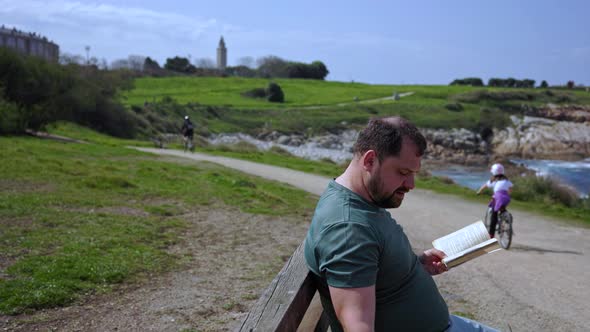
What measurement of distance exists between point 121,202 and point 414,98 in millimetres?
89296

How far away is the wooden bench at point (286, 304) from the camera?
2.44m

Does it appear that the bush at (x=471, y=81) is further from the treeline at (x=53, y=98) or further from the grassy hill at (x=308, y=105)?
the treeline at (x=53, y=98)

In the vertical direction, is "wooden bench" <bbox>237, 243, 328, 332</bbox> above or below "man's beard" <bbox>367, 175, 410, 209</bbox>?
below

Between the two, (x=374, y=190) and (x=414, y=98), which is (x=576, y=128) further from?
(x=374, y=190)

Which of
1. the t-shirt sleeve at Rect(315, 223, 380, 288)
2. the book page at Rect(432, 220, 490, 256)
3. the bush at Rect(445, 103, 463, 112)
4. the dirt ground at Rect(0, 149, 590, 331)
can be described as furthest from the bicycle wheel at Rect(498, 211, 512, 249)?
the bush at Rect(445, 103, 463, 112)

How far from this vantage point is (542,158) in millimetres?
63188

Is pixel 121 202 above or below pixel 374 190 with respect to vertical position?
below

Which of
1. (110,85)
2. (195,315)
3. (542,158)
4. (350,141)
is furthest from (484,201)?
(542,158)

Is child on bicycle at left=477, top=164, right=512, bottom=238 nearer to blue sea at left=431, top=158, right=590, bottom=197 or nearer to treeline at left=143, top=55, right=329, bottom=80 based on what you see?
blue sea at left=431, top=158, right=590, bottom=197

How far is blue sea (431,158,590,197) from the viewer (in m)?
39.4

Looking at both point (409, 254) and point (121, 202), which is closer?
point (409, 254)

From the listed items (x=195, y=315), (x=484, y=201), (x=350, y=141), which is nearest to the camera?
(x=195, y=315)

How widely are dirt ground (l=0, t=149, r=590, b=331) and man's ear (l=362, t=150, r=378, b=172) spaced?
110 inches

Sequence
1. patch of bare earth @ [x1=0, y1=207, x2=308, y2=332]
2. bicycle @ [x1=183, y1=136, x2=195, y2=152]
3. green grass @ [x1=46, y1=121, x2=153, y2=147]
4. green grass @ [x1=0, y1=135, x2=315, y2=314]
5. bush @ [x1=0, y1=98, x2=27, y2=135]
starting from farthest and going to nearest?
green grass @ [x1=46, y1=121, x2=153, y2=147]
bicycle @ [x1=183, y1=136, x2=195, y2=152]
bush @ [x1=0, y1=98, x2=27, y2=135]
green grass @ [x1=0, y1=135, x2=315, y2=314]
patch of bare earth @ [x1=0, y1=207, x2=308, y2=332]
